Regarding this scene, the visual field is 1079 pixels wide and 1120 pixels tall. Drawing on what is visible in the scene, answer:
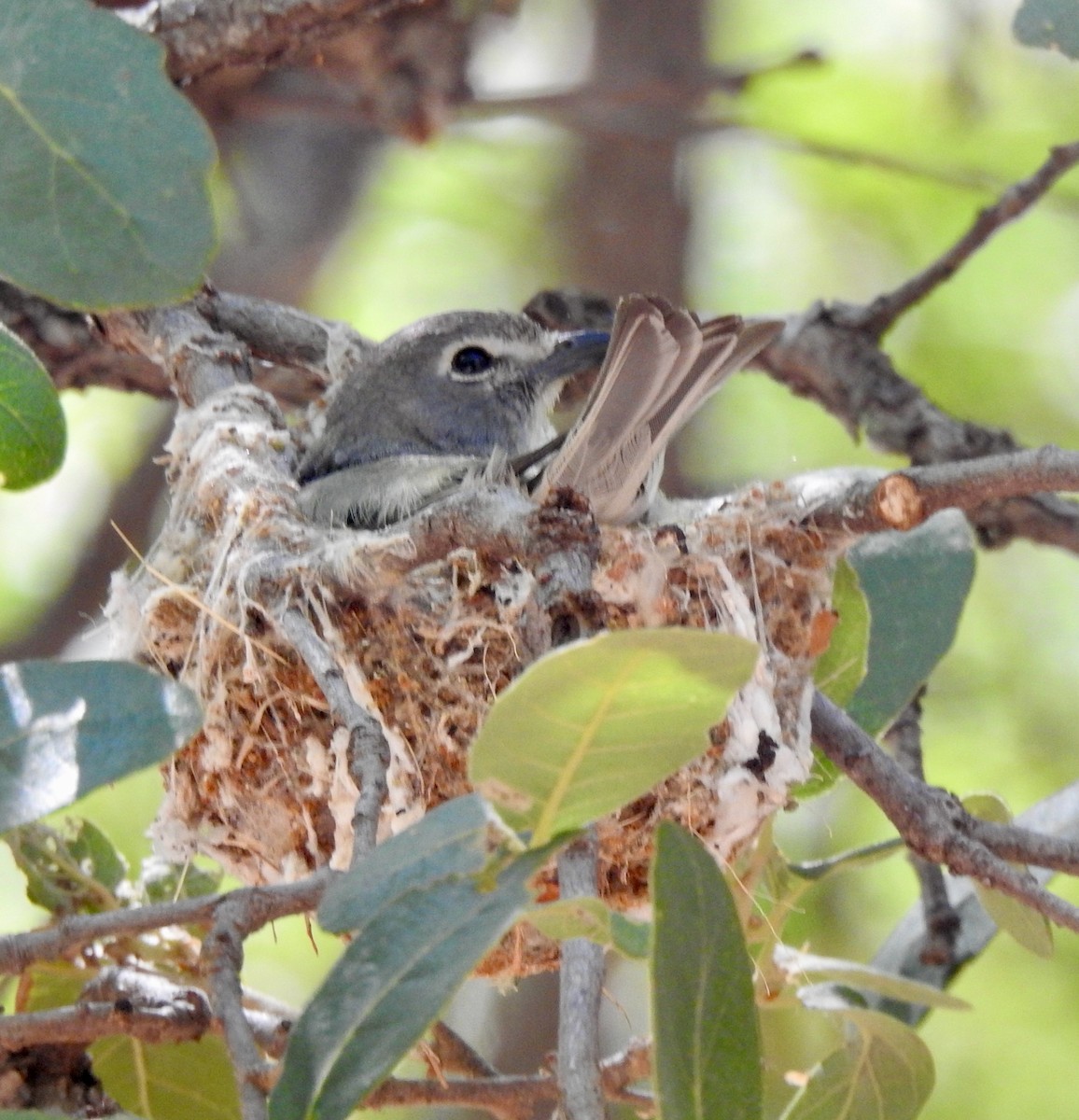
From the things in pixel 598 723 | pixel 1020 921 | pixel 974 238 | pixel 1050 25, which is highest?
pixel 974 238

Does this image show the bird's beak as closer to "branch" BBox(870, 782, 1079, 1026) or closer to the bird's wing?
the bird's wing

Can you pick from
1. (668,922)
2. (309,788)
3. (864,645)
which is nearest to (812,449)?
(864,645)

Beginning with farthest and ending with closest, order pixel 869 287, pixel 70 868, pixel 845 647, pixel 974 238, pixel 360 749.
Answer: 1. pixel 869 287
2. pixel 974 238
3. pixel 70 868
4. pixel 845 647
5. pixel 360 749

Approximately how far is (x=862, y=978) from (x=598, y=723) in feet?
3.15

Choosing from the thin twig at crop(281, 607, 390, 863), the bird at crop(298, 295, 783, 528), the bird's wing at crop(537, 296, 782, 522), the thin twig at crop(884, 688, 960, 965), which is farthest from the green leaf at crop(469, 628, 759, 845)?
the thin twig at crop(884, 688, 960, 965)

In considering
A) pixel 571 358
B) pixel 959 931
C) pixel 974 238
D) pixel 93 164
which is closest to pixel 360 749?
pixel 93 164

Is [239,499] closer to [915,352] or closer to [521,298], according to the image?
[521,298]

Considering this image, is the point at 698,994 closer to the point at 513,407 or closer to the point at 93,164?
the point at 93,164

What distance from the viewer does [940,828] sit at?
199cm

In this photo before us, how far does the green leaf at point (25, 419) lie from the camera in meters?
2.00

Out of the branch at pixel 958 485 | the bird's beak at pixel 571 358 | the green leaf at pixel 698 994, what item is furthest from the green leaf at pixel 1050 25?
the green leaf at pixel 698 994

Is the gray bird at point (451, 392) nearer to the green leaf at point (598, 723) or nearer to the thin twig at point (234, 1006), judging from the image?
the thin twig at point (234, 1006)

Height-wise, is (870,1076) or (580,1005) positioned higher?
(870,1076)

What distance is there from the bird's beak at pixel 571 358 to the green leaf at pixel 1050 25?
120 centimetres
